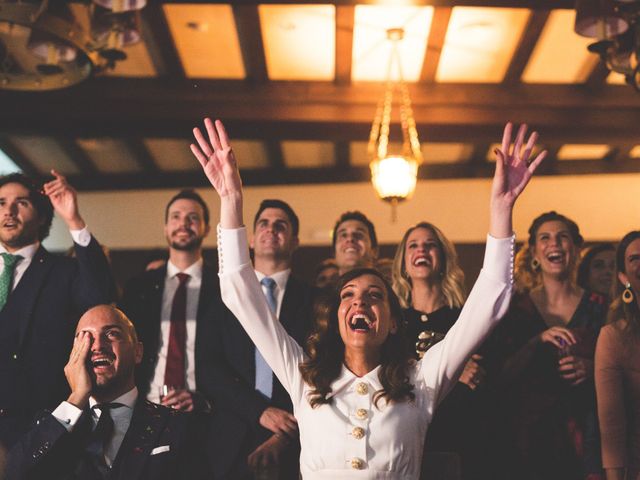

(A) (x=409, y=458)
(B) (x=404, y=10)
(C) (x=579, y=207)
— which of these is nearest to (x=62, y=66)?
(A) (x=409, y=458)

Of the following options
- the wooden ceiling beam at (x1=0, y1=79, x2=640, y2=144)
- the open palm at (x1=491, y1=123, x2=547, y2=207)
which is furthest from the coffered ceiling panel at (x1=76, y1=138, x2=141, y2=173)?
the open palm at (x1=491, y1=123, x2=547, y2=207)

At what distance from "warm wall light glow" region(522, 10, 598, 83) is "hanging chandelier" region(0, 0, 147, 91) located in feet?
11.3

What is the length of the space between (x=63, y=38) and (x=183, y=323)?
1.34m

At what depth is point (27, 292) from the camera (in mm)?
2682

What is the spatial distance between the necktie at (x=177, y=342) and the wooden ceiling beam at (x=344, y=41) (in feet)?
10.3

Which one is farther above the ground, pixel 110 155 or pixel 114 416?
pixel 110 155

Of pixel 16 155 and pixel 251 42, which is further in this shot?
pixel 16 155

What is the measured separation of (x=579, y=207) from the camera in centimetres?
883

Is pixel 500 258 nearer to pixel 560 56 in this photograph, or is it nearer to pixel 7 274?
pixel 7 274

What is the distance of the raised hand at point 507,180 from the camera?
6.47 feet

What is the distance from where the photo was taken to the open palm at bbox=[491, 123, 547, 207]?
6.50 feet

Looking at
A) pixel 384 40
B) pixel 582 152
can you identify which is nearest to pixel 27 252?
pixel 384 40

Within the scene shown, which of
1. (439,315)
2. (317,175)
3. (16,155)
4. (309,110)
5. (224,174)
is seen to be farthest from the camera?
(317,175)

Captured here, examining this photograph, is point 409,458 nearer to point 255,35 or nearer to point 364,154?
point 255,35
